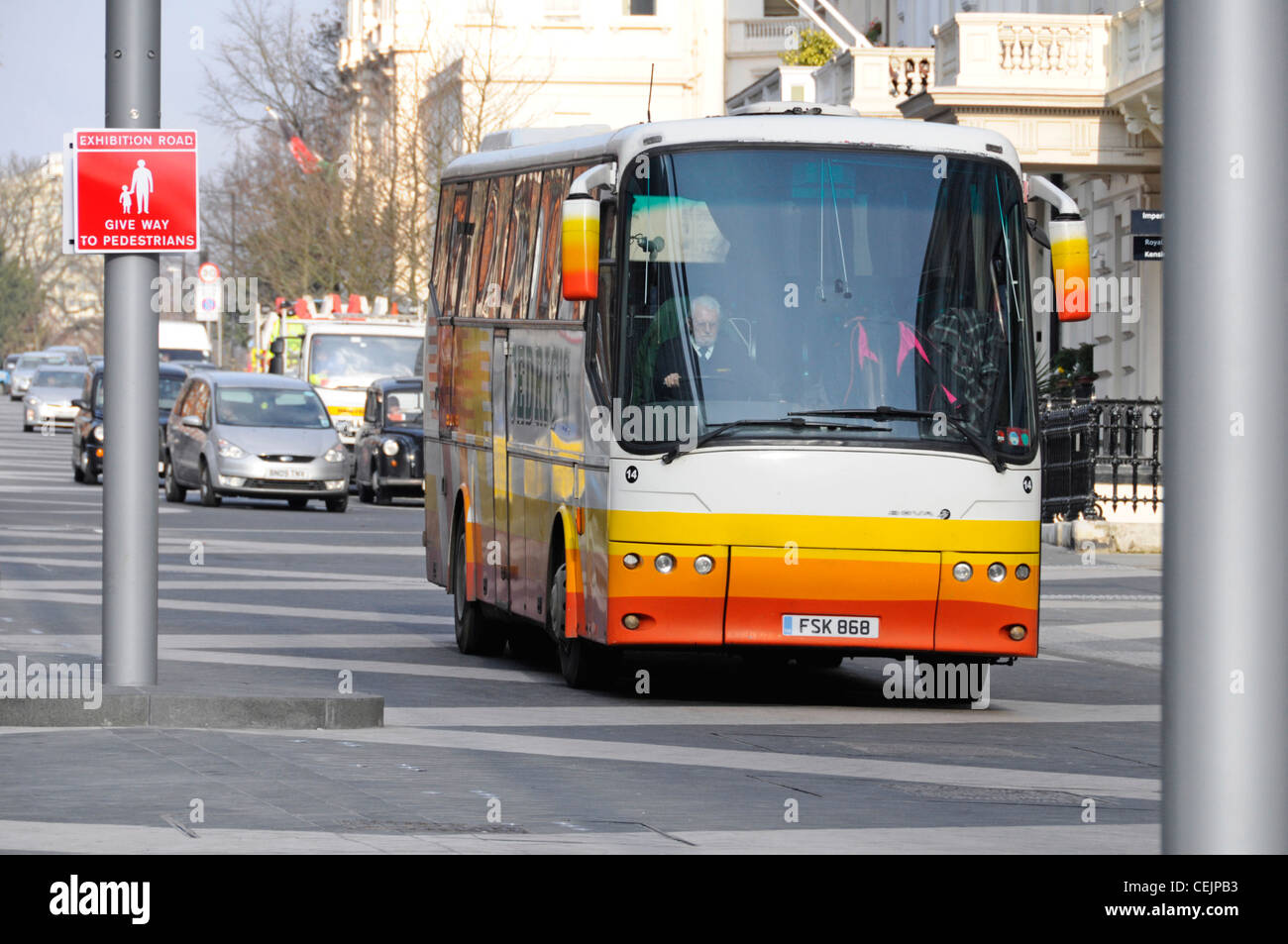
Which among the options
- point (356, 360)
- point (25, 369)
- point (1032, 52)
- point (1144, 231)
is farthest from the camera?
point (25, 369)

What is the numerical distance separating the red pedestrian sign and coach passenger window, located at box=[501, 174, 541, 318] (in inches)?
173

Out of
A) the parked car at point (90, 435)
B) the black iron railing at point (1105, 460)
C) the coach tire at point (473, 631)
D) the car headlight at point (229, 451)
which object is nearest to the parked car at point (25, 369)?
the parked car at point (90, 435)

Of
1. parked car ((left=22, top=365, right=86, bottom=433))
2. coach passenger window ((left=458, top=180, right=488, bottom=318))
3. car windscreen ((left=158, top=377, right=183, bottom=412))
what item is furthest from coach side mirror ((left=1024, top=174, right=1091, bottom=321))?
parked car ((left=22, top=365, right=86, bottom=433))

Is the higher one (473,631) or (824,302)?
(824,302)

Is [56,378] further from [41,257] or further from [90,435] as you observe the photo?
[41,257]

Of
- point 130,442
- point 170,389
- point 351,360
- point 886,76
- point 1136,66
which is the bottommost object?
point 170,389

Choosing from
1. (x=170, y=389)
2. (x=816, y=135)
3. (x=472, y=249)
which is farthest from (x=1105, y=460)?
(x=170, y=389)

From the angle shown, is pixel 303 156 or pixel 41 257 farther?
pixel 41 257

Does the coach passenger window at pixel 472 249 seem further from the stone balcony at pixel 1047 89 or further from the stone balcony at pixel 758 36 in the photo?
the stone balcony at pixel 758 36

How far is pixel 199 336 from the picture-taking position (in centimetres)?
8519

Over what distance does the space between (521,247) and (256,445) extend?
1856 cm

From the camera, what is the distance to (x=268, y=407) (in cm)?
3472
